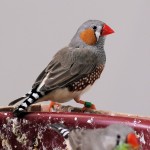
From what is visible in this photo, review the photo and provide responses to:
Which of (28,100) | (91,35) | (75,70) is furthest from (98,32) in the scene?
(28,100)

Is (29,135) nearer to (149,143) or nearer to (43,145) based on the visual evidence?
(43,145)

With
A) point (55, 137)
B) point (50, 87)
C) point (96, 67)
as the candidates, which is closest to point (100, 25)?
point (96, 67)

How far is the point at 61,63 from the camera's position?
1665 millimetres

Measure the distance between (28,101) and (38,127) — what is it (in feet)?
0.33

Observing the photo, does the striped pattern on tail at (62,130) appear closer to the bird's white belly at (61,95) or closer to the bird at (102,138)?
the bird at (102,138)

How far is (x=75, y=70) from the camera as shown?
64.8 inches

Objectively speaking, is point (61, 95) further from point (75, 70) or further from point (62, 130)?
point (62, 130)

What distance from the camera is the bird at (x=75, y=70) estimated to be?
5.18 ft

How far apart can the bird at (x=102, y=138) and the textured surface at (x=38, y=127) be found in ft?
0.11

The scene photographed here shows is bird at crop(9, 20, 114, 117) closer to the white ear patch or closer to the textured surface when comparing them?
→ the white ear patch

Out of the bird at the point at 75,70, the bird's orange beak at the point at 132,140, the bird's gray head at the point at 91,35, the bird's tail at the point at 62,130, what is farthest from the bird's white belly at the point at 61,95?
the bird's orange beak at the point at 132,140

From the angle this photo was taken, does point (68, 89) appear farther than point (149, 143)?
Yes

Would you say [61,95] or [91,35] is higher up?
[91,35]

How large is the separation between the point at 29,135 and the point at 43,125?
0.16 ft
